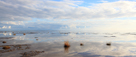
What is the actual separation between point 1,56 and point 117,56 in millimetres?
20829

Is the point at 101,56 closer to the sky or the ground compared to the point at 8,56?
closer to the ground

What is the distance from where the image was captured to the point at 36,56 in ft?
54.3

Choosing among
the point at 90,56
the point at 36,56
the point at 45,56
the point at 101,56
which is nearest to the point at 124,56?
the point at 101,56

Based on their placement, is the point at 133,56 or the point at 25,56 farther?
the point at 133,56

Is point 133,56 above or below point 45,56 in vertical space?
below

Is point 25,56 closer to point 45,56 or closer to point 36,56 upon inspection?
point 36,56

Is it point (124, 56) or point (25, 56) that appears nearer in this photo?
point (25, 56)

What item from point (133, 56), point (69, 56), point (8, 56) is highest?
point (8, 56)

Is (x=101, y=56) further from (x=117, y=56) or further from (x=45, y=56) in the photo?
(x=45, y=56)

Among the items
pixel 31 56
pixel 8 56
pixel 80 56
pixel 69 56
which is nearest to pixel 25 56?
pixel 31 56

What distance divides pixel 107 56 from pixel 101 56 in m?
1.10

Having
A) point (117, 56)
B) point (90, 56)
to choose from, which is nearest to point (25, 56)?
point (90, 56)

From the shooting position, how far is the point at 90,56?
17.1 meters

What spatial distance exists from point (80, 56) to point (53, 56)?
16.2 feet
